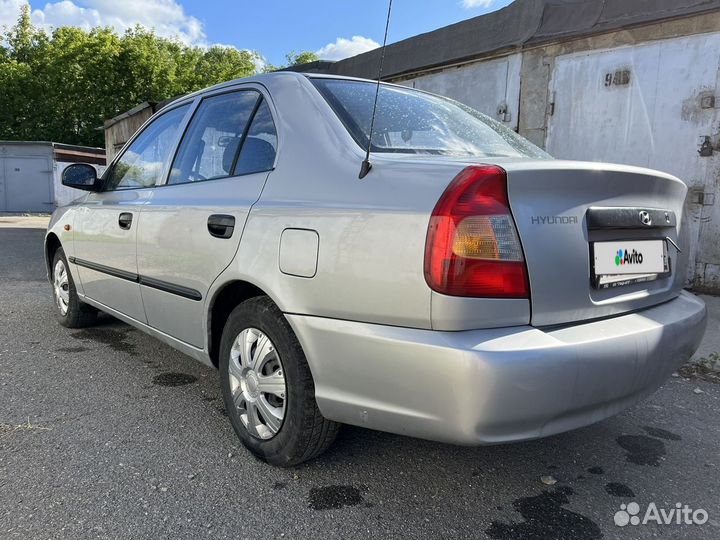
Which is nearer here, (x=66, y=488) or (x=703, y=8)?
(x=66, y=488)

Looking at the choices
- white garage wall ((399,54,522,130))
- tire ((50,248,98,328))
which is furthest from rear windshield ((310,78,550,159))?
white garage wall ((399,54,522,130))

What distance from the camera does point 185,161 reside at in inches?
115

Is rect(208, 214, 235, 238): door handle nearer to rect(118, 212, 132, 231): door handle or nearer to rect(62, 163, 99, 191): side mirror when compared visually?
rect(118, 212, 132, 231): door handle

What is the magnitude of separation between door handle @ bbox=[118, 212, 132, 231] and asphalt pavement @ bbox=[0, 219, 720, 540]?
920mm

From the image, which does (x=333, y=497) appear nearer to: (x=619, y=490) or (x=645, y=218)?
(x=619, y=490)

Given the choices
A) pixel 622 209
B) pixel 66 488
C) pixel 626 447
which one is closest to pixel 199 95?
pixel 66 488

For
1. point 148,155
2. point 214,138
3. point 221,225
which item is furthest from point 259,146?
point 148,155

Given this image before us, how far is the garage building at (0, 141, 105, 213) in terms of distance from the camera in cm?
2083

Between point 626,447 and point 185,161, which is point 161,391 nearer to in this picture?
point 185,161

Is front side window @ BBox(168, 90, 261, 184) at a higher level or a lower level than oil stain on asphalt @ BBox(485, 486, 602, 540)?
higher

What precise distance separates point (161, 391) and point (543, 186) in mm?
2381

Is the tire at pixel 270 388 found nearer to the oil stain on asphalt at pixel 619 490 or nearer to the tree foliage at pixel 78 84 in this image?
the oil stain on asphalt at pixel 619 490

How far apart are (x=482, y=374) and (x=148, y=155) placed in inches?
106

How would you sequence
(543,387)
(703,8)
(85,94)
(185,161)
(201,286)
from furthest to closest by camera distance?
(85,94) → (703,8) → (185,161) → (201,286) → (543,387)
